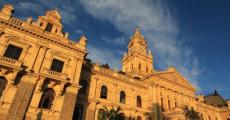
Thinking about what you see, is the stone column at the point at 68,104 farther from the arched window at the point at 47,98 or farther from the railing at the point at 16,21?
the railing at the point at 16,21

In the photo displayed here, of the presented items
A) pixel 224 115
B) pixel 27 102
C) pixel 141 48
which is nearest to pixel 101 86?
pixel 27 102

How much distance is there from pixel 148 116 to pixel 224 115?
31983 mm

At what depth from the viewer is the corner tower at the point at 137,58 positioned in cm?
4941

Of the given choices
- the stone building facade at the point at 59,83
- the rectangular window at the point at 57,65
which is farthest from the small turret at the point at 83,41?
the rectangular window at the point at 57,65

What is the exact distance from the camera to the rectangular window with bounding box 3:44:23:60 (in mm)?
23116

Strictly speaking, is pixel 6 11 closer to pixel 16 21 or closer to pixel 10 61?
pixel 16 21

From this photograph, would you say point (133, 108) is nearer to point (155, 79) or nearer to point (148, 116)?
point (148, 116)

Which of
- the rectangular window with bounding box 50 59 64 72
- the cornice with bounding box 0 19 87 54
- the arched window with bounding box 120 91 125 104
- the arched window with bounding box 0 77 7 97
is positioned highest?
the cornice with bounding box 0 19 87 54

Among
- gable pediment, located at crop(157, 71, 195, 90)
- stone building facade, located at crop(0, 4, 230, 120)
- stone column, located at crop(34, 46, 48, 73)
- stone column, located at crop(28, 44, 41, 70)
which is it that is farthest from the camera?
gable pediment, located at crop(157, 71, 195, 90)

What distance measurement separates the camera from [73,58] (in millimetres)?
27562

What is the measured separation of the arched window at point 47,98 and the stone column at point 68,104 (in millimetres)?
1760

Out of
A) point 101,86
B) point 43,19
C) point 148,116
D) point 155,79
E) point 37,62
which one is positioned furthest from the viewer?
point 155,79

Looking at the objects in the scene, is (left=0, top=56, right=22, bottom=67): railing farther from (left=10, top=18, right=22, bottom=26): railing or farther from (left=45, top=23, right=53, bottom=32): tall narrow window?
(left=45, top=23, right=53, bottom=32): tall narrow window

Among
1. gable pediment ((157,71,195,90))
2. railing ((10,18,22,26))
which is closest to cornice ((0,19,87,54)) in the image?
railing ((10,18,22,26))
